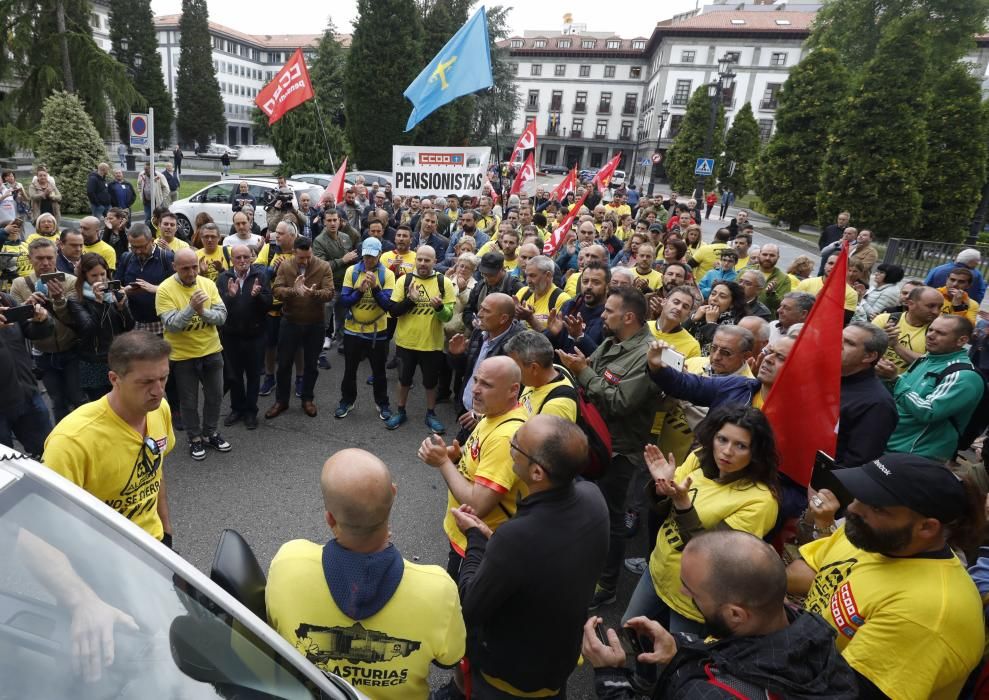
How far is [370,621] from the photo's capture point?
1.67 metres

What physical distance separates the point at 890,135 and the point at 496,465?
72.0 feet

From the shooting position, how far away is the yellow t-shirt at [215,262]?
620cm

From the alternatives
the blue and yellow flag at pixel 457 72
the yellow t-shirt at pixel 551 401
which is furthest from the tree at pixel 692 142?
the yellow t-shirt at pixel 551 401

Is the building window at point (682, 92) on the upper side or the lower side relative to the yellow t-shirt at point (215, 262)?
upper

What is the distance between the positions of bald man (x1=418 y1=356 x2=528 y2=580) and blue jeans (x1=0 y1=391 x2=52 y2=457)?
3.11 m

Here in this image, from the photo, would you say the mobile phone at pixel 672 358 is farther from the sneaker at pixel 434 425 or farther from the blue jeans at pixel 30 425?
the blue jeans at pixel 30 425

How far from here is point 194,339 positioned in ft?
16.5

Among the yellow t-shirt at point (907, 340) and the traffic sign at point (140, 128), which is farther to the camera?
the traffic sign at point (140, 128)

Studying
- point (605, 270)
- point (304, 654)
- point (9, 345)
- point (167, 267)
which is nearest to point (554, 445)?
point (304, 654)

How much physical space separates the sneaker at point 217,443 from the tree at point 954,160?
77.5 feet

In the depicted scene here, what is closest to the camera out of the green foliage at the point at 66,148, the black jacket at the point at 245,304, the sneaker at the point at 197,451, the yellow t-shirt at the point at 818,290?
the sneaker at the point at 197,451

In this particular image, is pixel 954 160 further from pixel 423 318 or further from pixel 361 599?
pixel 361 599

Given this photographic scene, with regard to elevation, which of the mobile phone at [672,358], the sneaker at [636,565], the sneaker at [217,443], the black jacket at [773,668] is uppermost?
the mobile phone at [672,358]

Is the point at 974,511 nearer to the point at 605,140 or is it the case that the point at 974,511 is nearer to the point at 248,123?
the point at 605,140
